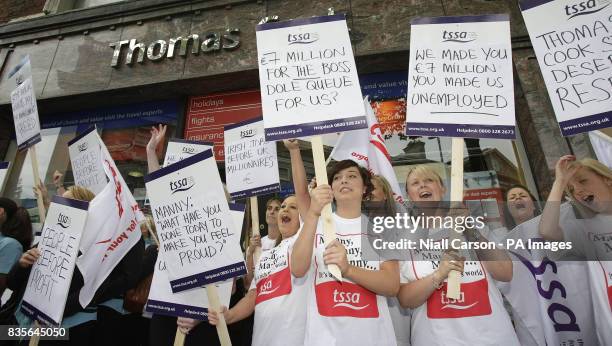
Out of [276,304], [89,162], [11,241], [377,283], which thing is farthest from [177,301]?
[89,162]

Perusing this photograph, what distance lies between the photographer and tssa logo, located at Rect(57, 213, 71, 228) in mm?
3066

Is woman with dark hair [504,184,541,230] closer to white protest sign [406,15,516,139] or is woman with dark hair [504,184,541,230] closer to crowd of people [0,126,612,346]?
crowd of people [0,126,612,346]

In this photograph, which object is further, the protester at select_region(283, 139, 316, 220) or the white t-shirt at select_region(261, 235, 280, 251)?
the white t-shirt at select_region(261, 235, 280, 251)

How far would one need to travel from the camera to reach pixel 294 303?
240 cm

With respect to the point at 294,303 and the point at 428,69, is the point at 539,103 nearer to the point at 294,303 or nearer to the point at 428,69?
the point at 428,69

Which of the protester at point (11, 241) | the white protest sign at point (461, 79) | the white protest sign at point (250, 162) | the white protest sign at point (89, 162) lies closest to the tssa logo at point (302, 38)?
the white protest sign at point (461, 79)

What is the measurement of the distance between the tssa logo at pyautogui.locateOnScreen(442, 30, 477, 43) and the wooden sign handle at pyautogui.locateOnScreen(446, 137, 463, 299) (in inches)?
30.3

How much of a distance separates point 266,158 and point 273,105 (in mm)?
1306

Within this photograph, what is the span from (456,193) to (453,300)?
63cm

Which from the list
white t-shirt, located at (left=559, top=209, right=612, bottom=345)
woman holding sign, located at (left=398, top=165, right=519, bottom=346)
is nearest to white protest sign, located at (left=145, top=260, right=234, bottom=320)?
woman holding sign, located at (left=398, top=165, right=519, bottom=346)

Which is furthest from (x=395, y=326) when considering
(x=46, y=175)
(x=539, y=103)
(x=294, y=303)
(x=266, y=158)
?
(x=46, y=175)

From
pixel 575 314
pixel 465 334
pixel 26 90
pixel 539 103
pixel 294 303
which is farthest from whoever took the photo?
pixel 539 103

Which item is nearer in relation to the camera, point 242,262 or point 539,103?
point 242,262

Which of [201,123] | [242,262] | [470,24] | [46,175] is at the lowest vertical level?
[242,262]
